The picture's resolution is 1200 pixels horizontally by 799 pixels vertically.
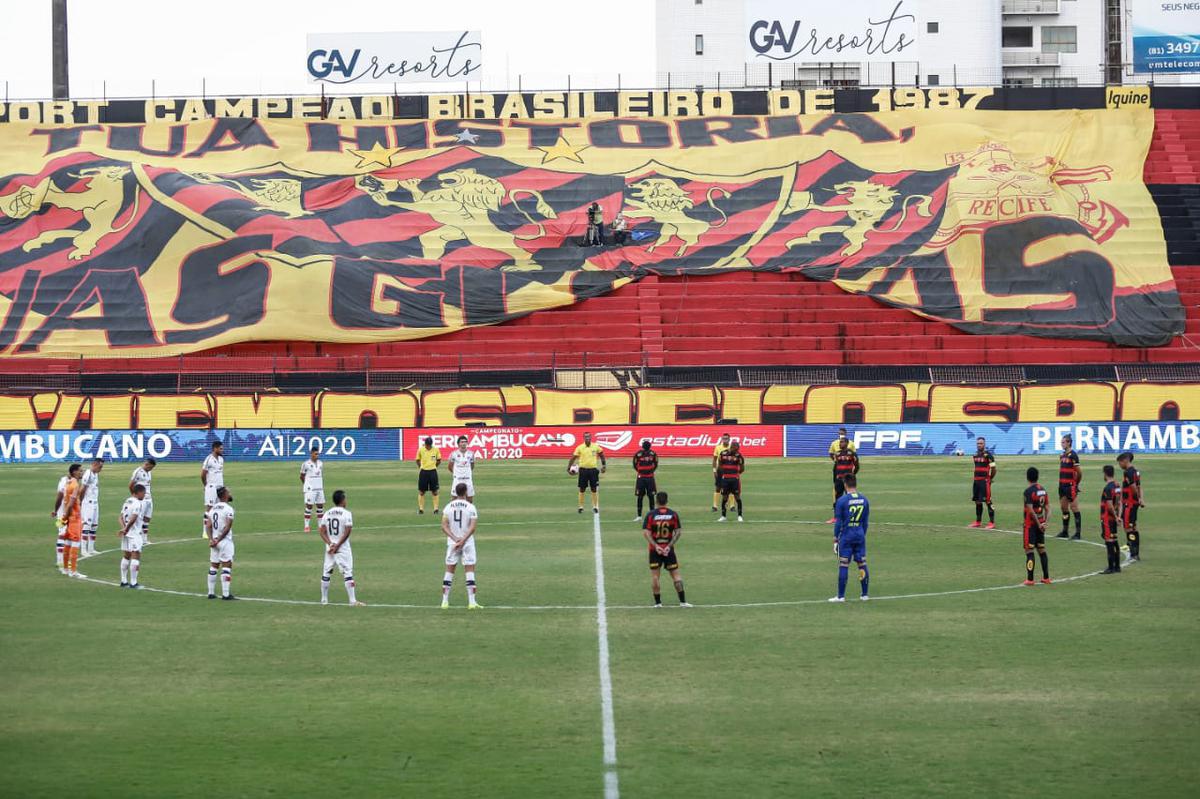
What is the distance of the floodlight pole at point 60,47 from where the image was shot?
78688 mm

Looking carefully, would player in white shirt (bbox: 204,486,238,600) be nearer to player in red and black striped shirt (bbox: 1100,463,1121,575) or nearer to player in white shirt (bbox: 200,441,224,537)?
player in white shirt (bbox: 200,441,224,537)

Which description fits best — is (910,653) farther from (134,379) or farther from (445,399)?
(134,379)

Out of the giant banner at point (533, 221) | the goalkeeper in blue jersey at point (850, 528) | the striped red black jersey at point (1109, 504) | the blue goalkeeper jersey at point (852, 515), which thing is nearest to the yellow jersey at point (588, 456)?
the goalkeeper in blue jersey at point (850, 528)

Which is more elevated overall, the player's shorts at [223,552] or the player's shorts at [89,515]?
the player's shorts at [89,515]

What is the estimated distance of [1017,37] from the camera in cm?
11519

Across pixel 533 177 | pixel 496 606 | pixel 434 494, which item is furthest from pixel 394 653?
pixel 533 177

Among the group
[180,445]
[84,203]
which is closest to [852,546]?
[180,445]

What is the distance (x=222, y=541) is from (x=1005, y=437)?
36.2 m

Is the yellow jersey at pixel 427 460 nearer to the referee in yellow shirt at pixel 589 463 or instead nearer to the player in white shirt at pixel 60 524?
the referee in yellow shirt at pixel 589 463

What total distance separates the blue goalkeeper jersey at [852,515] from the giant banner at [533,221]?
41.0 metres

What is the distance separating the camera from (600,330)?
6197cm

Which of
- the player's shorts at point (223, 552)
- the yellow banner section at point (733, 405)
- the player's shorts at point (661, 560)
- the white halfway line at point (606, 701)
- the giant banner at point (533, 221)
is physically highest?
the giant banner at point (533, 221)

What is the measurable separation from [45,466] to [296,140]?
2757cm

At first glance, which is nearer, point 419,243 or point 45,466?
point 45,466
